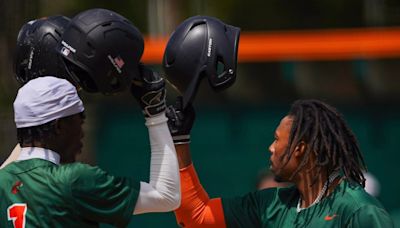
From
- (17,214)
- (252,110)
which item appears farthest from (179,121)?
(252,110)

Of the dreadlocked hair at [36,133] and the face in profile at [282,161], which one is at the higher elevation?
the dreadlocked hair at [36,133]

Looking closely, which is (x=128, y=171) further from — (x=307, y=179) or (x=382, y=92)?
(x=307, y=179)

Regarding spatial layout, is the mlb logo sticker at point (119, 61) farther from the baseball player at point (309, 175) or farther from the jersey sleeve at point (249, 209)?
the jersey sleeve at point (249, 209)

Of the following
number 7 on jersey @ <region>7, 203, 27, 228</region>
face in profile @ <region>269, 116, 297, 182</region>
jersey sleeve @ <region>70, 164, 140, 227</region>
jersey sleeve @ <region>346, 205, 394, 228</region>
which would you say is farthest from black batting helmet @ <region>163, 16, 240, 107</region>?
number 7 on jersey @ <region>7, 203, 27, 228</region>

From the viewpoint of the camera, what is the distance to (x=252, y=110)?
1086 cm

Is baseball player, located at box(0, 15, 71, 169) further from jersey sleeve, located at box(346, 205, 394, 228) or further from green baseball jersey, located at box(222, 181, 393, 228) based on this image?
jersey sleeve, located at box(346, 205, 394, 228)

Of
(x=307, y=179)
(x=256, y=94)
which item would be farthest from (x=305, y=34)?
(x=307, y=179)

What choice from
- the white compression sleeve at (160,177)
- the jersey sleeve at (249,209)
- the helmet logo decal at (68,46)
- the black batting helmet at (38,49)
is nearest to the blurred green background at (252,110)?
the black batting helmet at (38,49)

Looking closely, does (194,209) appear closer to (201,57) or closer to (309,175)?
(309,175)

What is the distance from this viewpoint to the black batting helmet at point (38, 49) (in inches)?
189

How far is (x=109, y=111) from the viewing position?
11.1 metres

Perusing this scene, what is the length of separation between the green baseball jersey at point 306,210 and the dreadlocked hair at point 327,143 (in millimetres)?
90

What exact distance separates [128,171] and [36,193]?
6.76 meters

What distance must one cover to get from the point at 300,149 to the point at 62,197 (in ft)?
3.67
